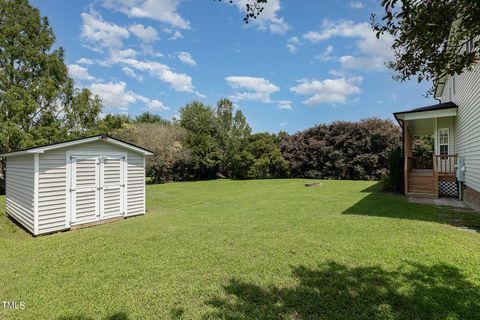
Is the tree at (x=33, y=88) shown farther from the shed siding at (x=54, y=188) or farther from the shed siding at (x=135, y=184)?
the shed siding at (x=54, y=188)

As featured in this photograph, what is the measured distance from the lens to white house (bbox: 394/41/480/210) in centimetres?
713

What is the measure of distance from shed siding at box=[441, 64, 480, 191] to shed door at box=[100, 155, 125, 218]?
388 inches

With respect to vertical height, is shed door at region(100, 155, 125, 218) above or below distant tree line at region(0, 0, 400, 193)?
below

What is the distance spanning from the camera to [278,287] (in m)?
3.17

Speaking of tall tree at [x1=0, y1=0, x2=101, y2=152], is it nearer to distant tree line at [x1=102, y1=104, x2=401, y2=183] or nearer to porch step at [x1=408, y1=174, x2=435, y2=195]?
distant tree line at [x1=102, y1=104, x2=401, y2=183]

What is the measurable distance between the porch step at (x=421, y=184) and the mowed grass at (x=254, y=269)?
3.61 meters

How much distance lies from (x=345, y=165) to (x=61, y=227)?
18618mm

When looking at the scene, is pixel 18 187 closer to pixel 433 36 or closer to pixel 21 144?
pixel 433 36

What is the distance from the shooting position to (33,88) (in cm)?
1720

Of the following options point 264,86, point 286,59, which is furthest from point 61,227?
point 264,86

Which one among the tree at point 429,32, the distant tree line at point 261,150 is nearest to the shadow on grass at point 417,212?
the tree at point 429,32

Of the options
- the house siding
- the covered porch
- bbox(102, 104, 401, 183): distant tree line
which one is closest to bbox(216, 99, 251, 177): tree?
bbox(102, 104, 401, 183): distant tree line

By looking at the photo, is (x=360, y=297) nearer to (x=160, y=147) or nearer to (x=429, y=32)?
(x=429, y=32)

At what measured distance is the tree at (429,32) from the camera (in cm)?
217
